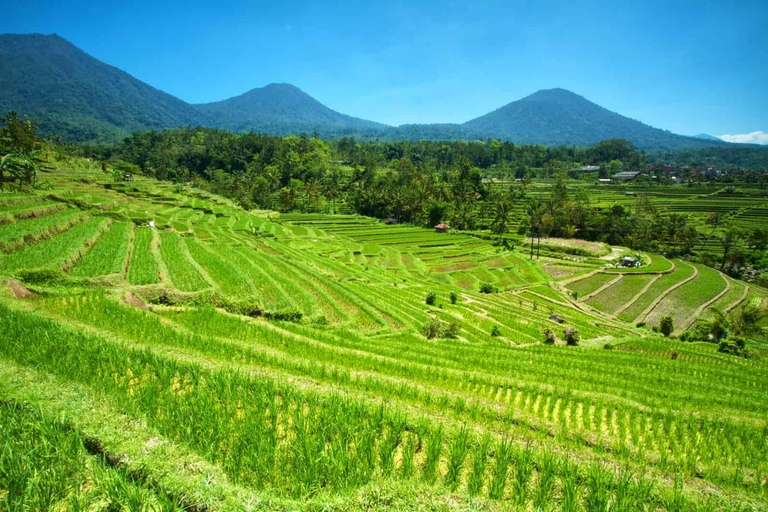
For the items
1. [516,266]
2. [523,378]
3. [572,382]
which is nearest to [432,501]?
[523,378]

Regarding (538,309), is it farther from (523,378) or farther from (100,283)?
(100,283)

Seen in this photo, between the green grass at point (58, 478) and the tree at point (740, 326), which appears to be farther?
the tree at point (740, 326)

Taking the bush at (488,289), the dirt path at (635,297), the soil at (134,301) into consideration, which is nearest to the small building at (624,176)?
the dirt path at (635,297)

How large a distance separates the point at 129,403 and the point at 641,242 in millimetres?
87775

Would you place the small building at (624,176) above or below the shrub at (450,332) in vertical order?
above

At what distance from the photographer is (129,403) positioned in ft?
19.0

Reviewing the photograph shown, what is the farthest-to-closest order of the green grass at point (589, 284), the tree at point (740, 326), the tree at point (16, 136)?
the tree at point (16, 136) < the green grass at point (589, 284) < the tree at point (740, 326)

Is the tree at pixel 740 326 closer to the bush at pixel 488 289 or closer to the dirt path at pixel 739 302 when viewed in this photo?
the dirt path at pixel 739 302

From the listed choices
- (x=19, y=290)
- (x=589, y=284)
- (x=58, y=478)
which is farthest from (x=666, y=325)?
(x=19, y=290)

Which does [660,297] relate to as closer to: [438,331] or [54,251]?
[438,331]

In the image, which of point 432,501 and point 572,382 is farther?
point 572,382

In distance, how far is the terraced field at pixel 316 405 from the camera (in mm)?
4312

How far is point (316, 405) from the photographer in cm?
630

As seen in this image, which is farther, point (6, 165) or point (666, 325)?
point (6, 165)
